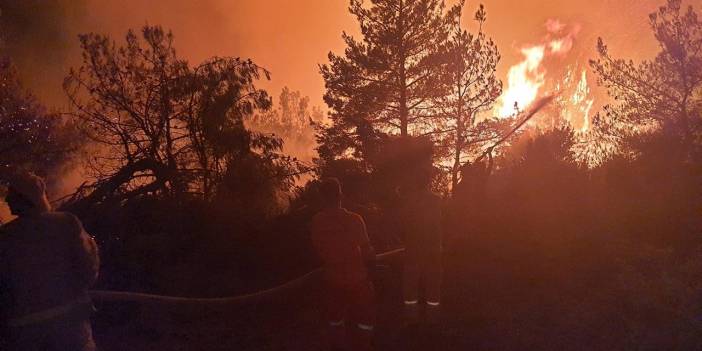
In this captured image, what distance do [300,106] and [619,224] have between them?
247ft

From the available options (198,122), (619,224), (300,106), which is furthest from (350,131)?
(300,106)

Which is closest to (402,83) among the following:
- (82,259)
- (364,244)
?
(364,244)

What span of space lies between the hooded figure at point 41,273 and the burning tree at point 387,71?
1747 centimetres

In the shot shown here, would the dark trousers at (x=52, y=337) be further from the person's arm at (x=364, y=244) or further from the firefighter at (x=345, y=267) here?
the person's arm at (x=364, y=244)

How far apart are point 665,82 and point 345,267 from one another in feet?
69.5

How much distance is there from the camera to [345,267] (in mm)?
4590

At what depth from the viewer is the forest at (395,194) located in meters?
7.05

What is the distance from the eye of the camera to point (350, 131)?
22.2 m

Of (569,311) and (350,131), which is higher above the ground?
(350,131)

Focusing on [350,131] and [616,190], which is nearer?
[616,190]

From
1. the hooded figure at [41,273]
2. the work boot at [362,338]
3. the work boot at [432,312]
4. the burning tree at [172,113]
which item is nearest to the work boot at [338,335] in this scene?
the work boot at [362,338]

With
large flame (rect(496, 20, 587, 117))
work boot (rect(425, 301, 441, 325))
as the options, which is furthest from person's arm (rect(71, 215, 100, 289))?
large flame (rect(496, 20, 587, 117))

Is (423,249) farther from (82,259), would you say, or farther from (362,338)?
(82,259)

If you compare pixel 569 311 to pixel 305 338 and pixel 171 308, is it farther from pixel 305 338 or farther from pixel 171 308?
pixel 171 308
